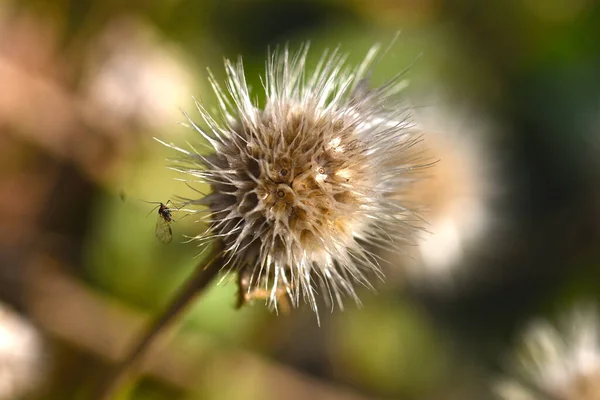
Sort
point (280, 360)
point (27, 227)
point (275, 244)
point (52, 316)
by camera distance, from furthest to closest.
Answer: point (280, 360), point (27, 227), point (52, 316), point (275, 244)

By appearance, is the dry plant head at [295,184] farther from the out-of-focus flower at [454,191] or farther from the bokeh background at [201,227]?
the out-of-focus flower at [454,191]

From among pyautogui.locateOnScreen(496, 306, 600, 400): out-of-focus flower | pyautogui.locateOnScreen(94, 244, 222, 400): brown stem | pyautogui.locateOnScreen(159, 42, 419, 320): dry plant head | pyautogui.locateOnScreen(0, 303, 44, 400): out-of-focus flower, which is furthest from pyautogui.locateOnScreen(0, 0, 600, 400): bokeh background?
pyautogui.locateOnScreen(159, 42, 419, 320): dry plant head

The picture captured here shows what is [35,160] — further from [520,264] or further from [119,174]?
[520,264]

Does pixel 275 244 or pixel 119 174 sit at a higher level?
pixel 119 174

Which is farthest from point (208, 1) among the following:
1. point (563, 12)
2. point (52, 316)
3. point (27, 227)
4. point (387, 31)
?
point (563, 12)

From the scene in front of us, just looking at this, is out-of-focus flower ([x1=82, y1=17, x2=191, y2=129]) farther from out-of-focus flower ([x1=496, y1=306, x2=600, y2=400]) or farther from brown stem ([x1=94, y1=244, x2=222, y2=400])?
out-of-focus flower ([x1=496, y1=306, x2=600, y2=400])

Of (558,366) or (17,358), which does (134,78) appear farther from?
(558,366)
